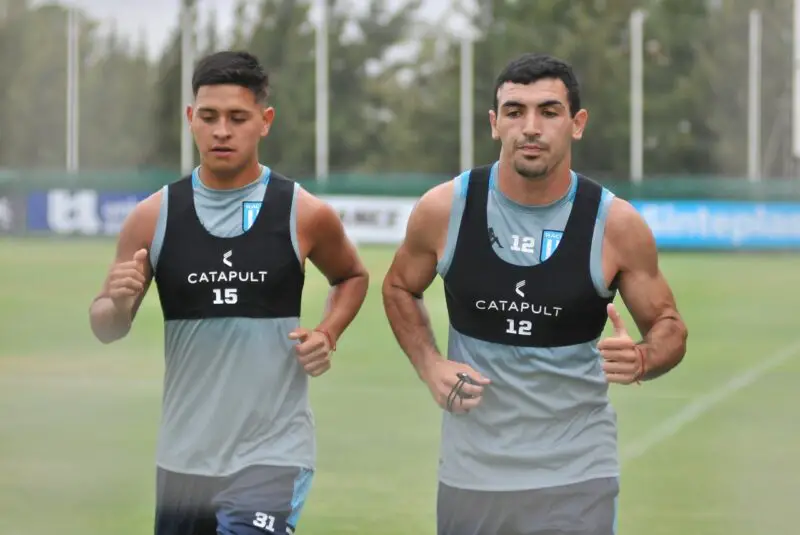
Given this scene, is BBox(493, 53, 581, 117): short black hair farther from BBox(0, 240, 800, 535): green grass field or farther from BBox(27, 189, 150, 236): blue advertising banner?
BBox(27, 189, 150, 236): blue advertising banner

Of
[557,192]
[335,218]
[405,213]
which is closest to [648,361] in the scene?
[557,192]

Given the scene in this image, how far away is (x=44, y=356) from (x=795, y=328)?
8.64m

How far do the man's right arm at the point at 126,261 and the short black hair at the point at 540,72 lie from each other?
1137mm

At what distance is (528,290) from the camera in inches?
161

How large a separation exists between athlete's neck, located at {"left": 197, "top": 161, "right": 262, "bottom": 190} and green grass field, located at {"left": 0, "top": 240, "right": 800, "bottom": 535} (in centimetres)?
300

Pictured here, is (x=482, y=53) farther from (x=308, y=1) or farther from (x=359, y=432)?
(x=359, y=432)

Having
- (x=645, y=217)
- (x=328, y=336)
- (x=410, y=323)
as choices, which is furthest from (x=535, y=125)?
(x=645, y=217)

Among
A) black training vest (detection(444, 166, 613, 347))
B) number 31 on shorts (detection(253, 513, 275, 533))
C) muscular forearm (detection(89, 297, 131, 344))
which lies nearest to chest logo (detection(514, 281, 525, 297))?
black training vest (detection(444, 166, 613, 347))

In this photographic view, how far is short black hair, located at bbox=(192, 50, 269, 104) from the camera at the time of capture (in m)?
4.49

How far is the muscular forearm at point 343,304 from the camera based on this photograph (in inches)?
180

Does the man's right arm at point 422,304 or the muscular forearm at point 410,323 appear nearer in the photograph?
the man's right arm at point 422,304

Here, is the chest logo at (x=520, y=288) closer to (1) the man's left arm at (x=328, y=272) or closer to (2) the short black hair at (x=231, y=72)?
(1) the man's left arm at (x=328, y=272)

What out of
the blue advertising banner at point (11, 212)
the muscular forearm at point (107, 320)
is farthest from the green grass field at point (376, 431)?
the blue advertising banner at point (11, 212)

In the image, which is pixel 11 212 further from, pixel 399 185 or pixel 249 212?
pixel 249 212
